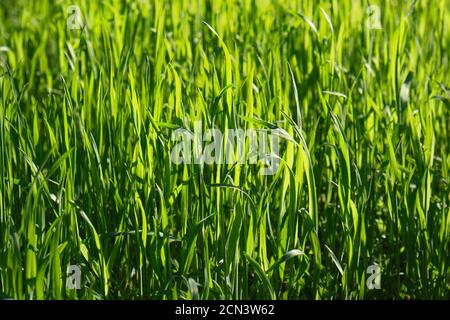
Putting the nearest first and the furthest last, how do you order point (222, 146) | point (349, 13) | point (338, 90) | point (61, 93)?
point (222, 146)
point (338, 90)
point (61, 93)
point (349, 13)

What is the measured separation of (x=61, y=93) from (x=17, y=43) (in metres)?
0.42

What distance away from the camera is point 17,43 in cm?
244

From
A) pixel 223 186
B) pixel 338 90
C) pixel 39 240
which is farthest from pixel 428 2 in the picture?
pixel 39 240

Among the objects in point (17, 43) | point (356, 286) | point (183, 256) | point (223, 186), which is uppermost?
point (17, 43)

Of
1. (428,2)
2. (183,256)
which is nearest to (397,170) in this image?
(183,256)

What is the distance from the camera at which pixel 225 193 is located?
1538 mm

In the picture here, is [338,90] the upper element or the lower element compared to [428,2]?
lower

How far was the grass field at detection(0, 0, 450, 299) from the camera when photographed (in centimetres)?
143

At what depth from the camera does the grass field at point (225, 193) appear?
1.43 m

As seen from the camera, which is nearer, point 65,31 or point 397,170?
point 397,170

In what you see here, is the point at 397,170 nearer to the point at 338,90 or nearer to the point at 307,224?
the point at 307,224

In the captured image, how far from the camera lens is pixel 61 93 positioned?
214 cm
